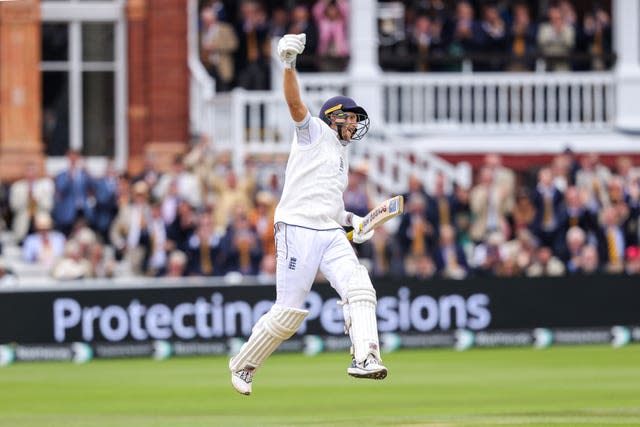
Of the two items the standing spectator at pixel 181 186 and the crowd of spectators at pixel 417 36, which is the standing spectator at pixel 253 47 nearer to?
the crowd of spectators at pixel 417 36

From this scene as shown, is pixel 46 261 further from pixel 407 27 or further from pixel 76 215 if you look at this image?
pixel 407 27

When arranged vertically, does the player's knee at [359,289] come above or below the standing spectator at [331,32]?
below

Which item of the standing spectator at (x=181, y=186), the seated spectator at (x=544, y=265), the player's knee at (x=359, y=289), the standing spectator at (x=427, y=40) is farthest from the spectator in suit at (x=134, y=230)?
the player's knee at (x=359, y=289)

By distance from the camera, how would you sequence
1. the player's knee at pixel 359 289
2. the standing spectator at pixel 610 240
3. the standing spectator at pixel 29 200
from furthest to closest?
the standing spectator at pixel 29 200 < the standing spectator at pixel 610 240 < the player's knee at pixel 359 289

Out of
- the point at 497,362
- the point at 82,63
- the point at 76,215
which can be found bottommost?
the point at 497,362

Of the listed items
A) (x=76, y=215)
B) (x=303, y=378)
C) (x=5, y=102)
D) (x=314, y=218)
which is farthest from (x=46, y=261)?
(x=314, y=218)

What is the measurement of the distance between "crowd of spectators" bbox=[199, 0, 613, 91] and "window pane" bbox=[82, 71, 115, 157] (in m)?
1.54

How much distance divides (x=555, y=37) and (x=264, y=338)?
1473 cm

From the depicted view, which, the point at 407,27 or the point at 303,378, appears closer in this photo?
the point at 303,378

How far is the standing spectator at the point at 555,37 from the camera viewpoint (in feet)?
80.8

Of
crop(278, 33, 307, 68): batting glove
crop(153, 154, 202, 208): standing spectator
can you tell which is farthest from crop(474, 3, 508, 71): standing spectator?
crop(278, 33, 307, 68): batting glove

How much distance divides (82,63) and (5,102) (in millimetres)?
1650

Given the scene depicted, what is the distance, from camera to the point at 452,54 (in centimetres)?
2450

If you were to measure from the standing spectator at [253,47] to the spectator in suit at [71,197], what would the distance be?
3.64m
